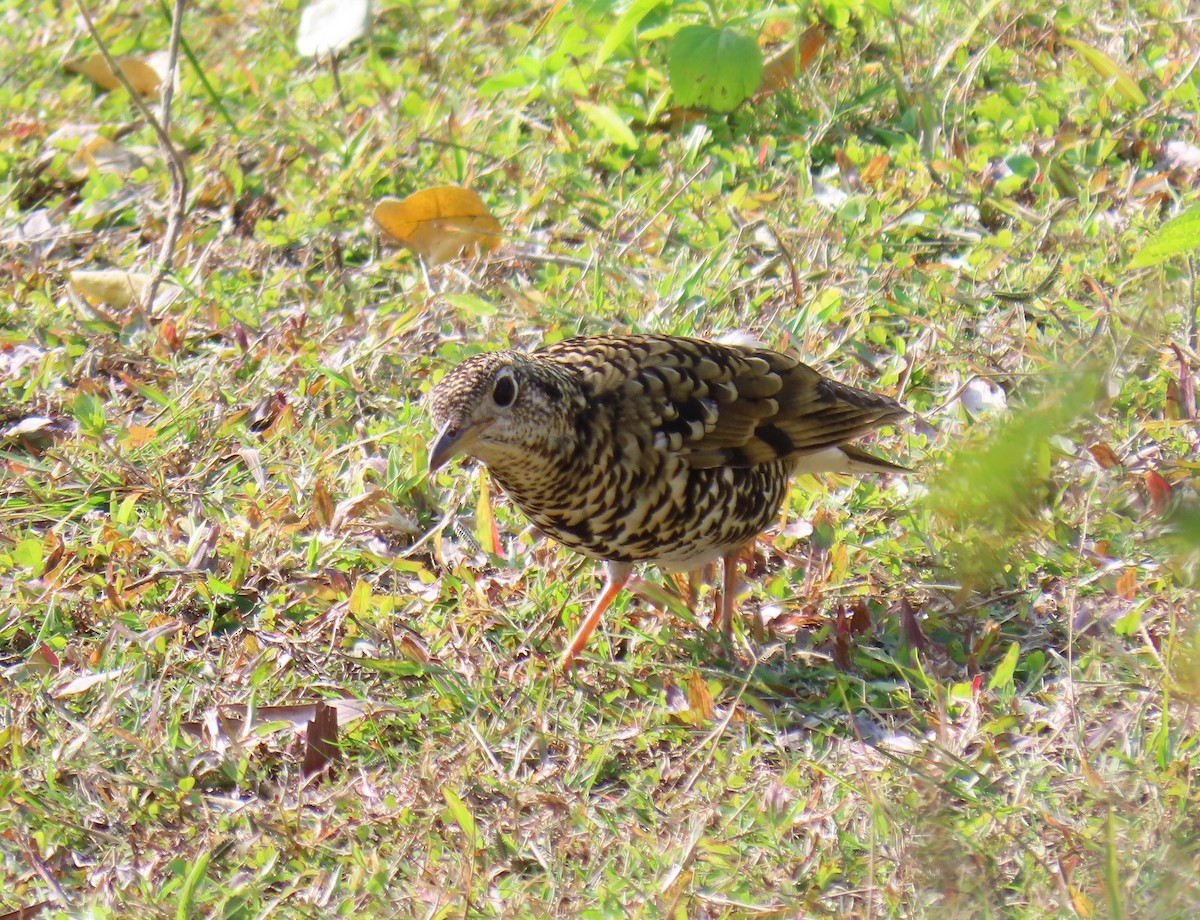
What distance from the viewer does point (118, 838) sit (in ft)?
12.3

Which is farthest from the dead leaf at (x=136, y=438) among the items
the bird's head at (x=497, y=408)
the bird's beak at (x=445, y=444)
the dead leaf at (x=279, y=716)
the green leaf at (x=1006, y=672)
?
the green leaf at (x=1006, y=672)

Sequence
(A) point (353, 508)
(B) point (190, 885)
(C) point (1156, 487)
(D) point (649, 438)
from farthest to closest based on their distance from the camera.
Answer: (A) point (353, 508) < (C) point (1156, 487) < (D) point (649, 438) < (B) point (190, 885)

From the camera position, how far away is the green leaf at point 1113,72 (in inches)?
244

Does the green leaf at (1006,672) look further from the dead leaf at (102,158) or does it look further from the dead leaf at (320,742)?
the dead leaf at (102,158)

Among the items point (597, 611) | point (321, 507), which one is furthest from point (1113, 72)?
point (321, 507)

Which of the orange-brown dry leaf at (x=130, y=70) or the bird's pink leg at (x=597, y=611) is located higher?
the orange-brown dry leaf at (x=130, y=70)

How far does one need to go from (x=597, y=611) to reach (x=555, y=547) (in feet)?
1.67

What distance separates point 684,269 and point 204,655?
2561mm

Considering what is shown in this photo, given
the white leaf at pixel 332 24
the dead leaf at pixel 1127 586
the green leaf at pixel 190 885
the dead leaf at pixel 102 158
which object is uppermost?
the white leaf at pixel 332 24

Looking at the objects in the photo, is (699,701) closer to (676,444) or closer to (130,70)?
(676,444)

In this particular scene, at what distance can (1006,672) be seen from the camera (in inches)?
157

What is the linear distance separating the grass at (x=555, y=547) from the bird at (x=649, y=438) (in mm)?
333

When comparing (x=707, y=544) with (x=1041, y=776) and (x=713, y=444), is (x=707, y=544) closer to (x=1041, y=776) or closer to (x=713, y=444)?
(x=713, y=444)

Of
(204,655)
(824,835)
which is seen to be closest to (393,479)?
(204,655)
